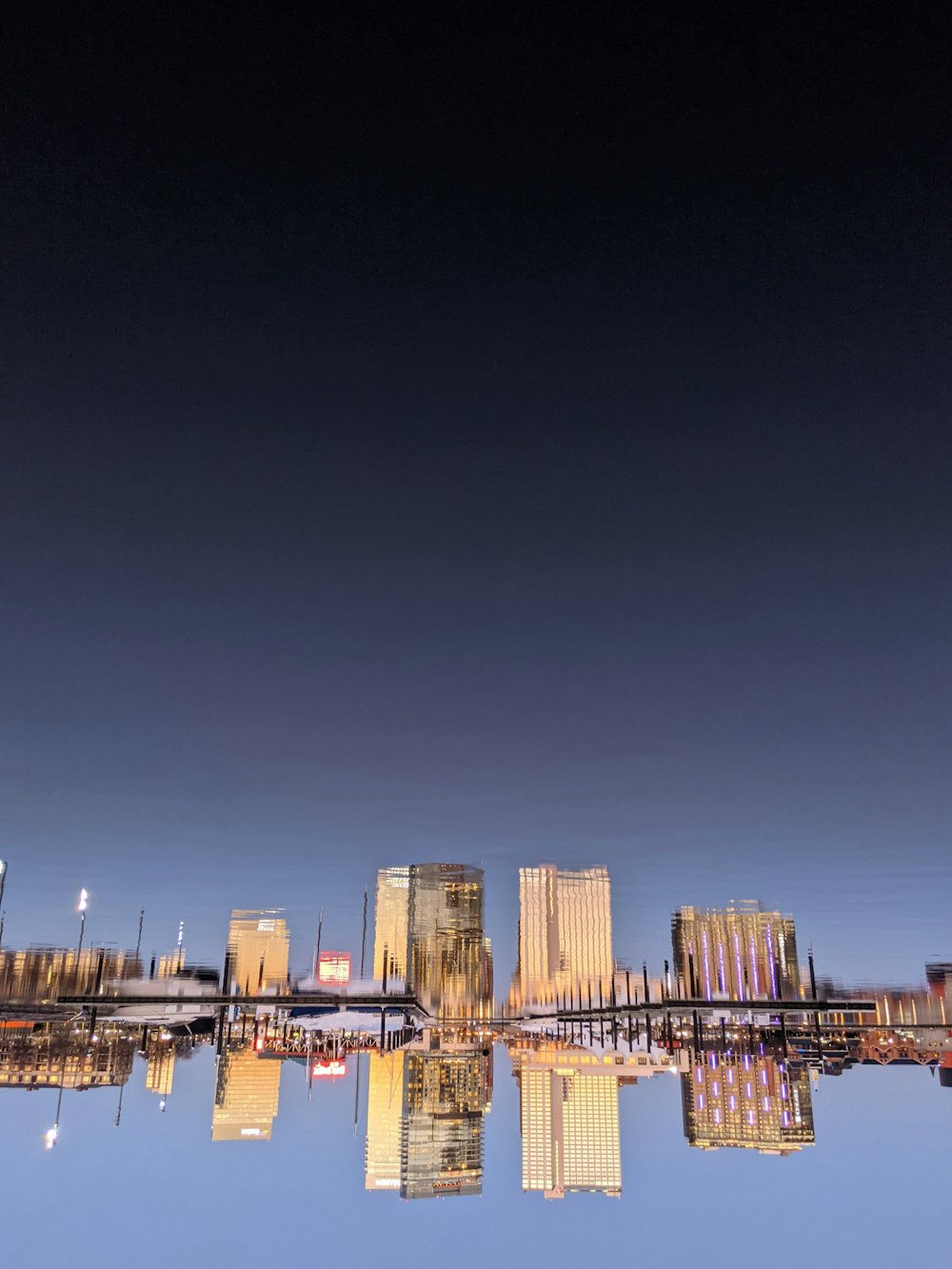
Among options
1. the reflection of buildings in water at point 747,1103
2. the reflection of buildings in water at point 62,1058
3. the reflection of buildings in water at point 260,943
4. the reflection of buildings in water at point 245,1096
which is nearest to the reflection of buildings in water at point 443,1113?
the reflection of buildings in water at point 245,1096

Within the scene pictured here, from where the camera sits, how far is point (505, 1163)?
4938 centimetres

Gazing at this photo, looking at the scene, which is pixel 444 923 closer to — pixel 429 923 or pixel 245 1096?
pixel 429 923

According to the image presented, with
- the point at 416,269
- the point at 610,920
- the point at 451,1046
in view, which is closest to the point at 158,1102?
the point at 451,1046

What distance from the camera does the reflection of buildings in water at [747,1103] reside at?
115ft

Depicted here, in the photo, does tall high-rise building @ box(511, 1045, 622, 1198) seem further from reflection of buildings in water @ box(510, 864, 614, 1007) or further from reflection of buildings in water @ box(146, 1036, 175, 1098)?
reflection of buildings in water @ box(146, 1036, 175, 1098)

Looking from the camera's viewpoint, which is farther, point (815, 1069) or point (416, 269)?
point (815, 1069)

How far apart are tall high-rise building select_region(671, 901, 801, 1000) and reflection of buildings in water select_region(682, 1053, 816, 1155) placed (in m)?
5.15

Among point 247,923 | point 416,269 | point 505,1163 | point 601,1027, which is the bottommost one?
point 505,1163

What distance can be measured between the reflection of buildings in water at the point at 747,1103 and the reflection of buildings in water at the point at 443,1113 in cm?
1069

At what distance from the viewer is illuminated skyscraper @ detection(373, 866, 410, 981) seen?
2549 inches

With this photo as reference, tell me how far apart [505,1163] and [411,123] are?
57450 millimetres

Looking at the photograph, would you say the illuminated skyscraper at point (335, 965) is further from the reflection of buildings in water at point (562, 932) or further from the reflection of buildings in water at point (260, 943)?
the reflection of buildings in water at point (562, 932)

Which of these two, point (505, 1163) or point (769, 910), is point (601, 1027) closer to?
point (769, 910)

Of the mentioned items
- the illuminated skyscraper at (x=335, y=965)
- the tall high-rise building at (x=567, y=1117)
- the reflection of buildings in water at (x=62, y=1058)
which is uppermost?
the illuminated skyscraper at (x=335, y=965)
